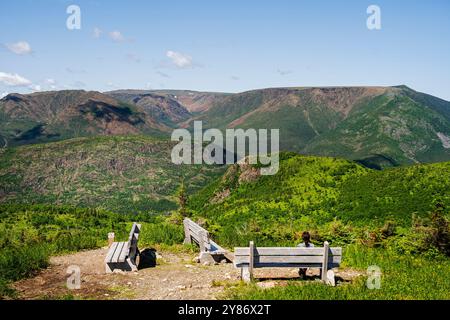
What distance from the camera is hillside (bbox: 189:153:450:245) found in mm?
30719

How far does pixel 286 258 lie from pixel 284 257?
59mm

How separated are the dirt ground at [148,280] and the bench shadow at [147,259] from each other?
0.89ft

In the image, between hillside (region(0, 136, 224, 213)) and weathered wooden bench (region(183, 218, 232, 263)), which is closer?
weathered wooden bench (region(183, 218, 232, 263))

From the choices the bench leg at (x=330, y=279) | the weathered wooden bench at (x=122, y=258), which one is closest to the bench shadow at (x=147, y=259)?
the weathered wooden bench at (x=122, y=258)

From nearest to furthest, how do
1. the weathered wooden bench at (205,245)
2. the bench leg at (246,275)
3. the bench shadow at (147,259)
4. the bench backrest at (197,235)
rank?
the bench leg at (246,275)
the bench shadow at (147,259)
the weathered wooden bench at (205,245)
the bench backrest at (197,235)

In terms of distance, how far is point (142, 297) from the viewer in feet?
32.6

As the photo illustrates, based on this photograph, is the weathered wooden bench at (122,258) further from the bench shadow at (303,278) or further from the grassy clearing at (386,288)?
the bench shadow at (303,278)

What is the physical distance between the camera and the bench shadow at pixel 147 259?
13545mm

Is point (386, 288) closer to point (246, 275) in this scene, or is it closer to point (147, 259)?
point (246, 275)

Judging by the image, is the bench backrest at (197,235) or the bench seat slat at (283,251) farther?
the bench backrest at (197,235)

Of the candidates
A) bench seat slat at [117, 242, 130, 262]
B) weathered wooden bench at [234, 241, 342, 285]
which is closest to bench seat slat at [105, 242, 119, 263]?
bench seat slat at [117, 242, 130, 262]

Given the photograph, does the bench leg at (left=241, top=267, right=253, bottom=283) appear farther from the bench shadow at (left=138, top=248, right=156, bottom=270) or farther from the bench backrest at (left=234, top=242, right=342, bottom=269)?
the bench shadow at (left=138, top=248, right=156, bottom=270)

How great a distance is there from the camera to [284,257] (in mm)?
10539
